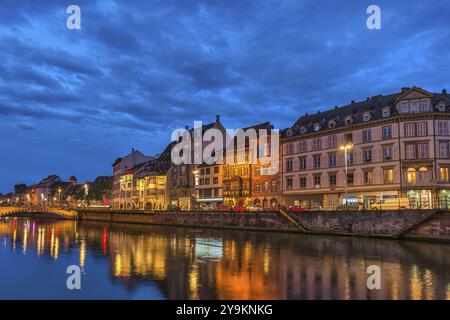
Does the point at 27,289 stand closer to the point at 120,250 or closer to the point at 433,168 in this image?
the point at 120,250

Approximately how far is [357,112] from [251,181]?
27.8 m

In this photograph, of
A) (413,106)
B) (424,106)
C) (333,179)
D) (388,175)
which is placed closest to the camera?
(424,106)

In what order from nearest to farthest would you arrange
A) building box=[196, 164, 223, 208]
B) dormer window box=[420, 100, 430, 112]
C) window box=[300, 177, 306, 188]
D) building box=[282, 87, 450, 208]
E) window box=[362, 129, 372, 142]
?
building box=[282, 87, 450, 208] < dormer window box=[420, 100, 430, 112] < window box=[362, 129, 372, 142] < window box=[300, 177, 306, 188] < building box=[196, 164, 223, 208]

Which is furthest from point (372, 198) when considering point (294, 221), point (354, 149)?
point (294, 221)

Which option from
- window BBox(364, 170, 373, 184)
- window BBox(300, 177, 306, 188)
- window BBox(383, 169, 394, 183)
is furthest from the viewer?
window BBox(300, 177, 306, 188)

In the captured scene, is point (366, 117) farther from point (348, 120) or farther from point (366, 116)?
point (348, 120)

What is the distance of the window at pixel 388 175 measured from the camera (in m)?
65.2

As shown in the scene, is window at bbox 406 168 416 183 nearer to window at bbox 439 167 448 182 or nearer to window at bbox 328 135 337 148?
window at bbox 439 167 448 182

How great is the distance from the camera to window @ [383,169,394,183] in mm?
65250

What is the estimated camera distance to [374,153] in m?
68.1

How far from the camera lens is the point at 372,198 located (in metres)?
68.1

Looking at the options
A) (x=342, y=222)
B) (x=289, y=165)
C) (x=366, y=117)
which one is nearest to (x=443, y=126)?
(x=366, y=117)

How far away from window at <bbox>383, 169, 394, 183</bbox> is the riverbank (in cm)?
1230

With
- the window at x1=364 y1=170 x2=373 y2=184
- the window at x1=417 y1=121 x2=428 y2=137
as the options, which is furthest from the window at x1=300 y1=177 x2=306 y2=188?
the window at x1=417 y1=121 x2=428 y2=137
